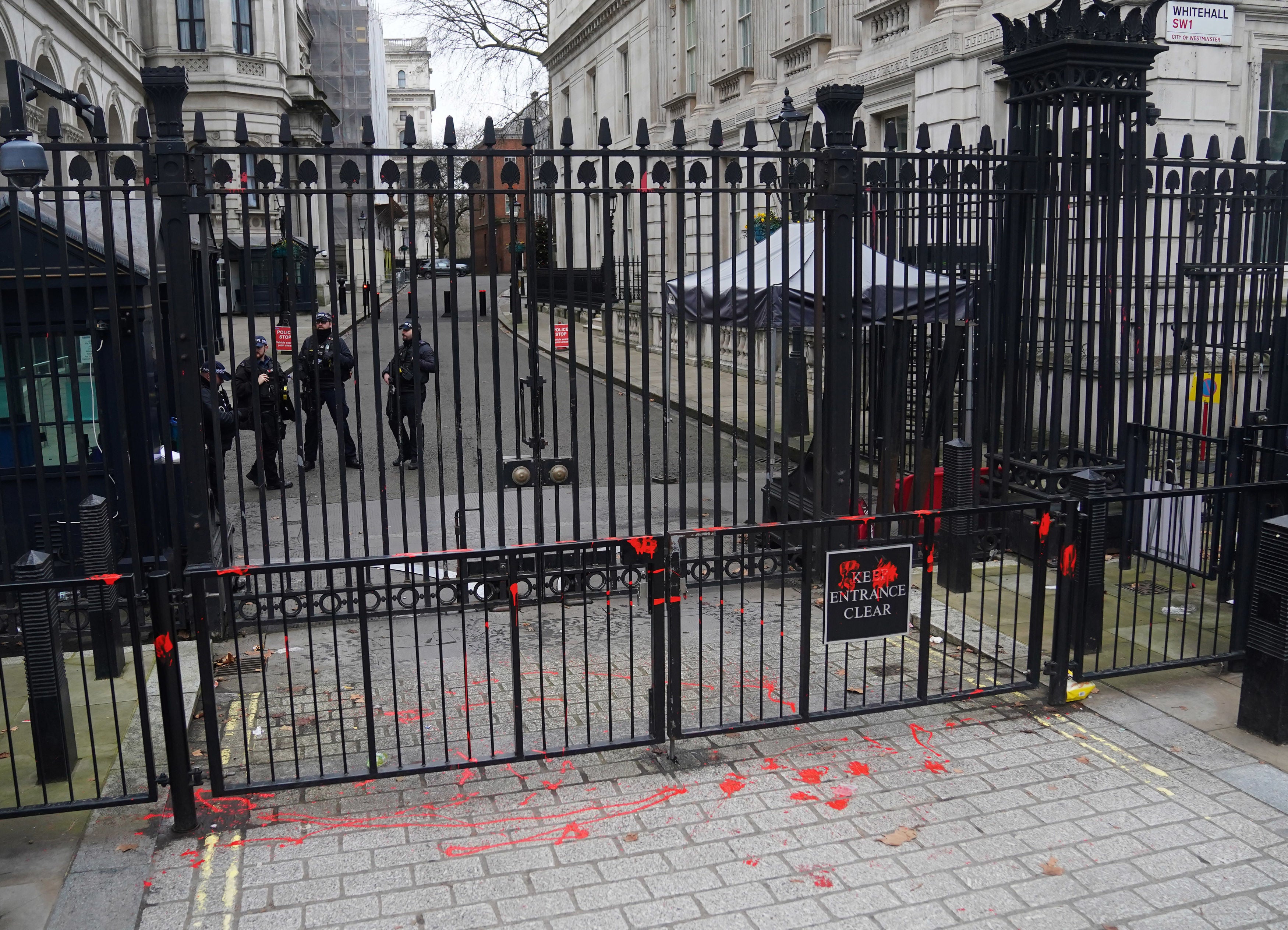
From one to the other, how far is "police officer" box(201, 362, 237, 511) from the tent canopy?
291cm

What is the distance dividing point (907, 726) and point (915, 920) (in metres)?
1.84

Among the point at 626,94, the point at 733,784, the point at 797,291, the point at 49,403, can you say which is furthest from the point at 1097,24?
the point at 626,94

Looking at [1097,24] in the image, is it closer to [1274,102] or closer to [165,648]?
[165,648]

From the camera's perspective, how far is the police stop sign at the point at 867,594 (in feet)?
17.9

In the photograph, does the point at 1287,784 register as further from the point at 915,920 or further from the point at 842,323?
the point at 842,323

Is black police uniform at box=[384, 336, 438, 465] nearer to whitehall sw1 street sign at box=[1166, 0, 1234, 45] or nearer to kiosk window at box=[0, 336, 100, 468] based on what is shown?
kiosk window at box=[0, 336, 100, 468]

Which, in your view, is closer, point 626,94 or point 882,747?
point 882,747

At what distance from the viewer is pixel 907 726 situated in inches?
228

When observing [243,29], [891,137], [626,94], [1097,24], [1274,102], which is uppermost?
[243,29]

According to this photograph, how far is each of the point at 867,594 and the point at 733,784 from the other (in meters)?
1.20

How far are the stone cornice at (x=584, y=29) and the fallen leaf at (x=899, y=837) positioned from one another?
99.2ft

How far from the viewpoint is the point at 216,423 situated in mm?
6590

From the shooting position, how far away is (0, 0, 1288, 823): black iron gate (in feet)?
18.4

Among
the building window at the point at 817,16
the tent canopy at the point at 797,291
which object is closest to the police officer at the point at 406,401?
the tent canopy at the point at 797,291
